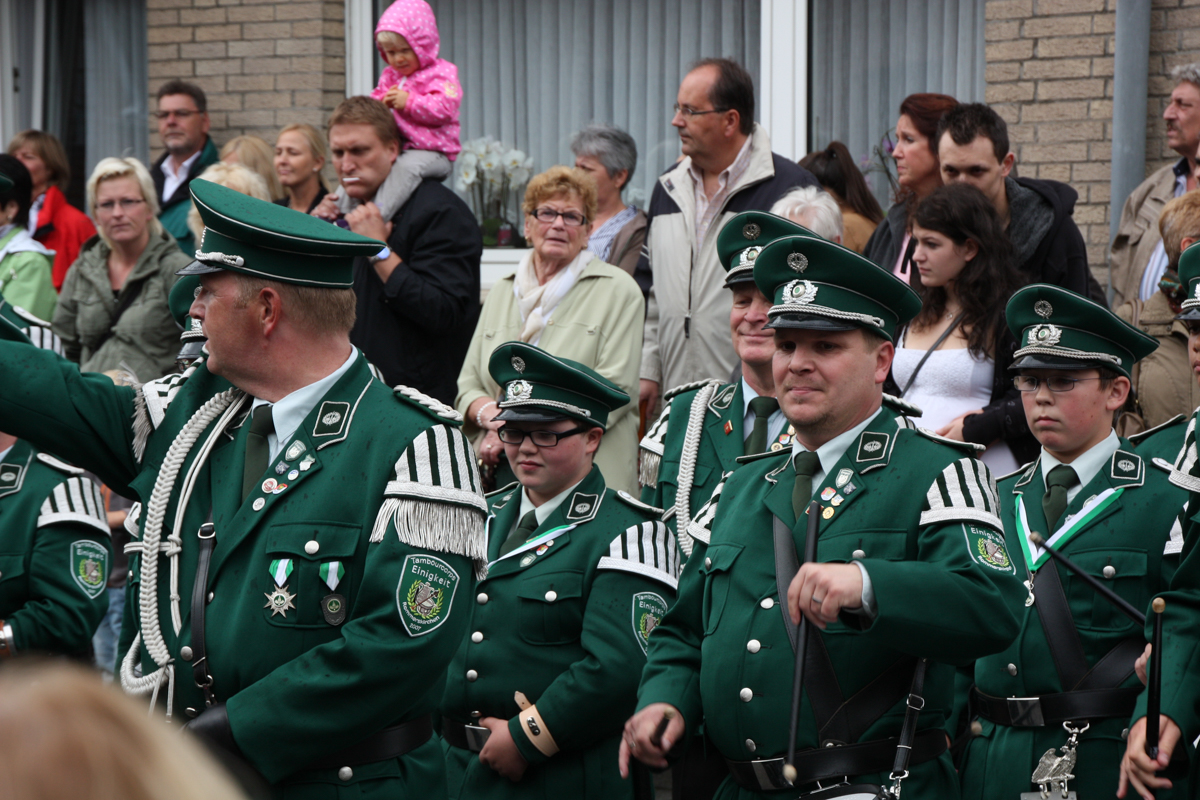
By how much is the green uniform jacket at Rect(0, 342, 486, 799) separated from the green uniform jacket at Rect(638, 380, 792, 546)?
1.42m

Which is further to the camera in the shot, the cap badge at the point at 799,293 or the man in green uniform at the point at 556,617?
the man in green uniform at the point at 556,617

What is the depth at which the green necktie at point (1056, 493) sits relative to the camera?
424 centimetres

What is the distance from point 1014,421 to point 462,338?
2735 mm

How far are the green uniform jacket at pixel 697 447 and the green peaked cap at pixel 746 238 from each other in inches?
16.8

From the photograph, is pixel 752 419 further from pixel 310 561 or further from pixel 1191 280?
pixel 310 561

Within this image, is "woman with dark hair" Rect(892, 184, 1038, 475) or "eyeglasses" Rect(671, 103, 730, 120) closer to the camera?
"woman with dark hair" Rect(892, 184, 1038, 475)

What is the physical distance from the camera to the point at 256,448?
315 centimetres

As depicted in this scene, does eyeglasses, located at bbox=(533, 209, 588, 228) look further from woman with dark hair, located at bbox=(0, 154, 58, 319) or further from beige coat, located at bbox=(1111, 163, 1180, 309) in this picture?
woman with dark hair, located at bbox=(0, 154, 58, 319)

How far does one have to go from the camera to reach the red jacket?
8305 mm

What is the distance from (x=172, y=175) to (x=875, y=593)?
6.93 meters

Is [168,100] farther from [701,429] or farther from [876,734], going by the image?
[876,734]

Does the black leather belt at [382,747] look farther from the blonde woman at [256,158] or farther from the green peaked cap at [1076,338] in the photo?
the blonde woman at [256,158]

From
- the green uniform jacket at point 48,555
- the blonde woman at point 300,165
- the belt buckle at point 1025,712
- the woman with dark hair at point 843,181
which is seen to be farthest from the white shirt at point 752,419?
the blonde woman at point 300,165

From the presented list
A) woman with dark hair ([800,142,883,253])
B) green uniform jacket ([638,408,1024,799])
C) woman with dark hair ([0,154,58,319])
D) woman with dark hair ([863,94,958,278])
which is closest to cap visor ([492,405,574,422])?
green uniform jacket ([638,408,1024,799])
